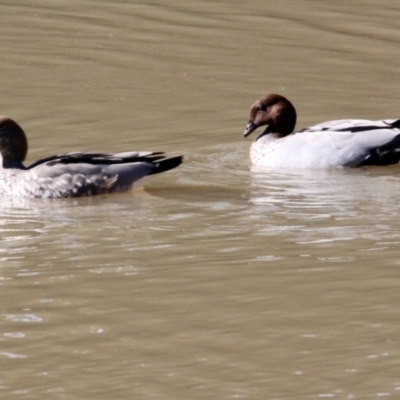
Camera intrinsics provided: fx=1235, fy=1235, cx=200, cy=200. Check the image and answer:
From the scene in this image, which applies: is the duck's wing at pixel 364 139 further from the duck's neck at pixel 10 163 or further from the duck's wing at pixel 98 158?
the duck's neck at pixel 10 163

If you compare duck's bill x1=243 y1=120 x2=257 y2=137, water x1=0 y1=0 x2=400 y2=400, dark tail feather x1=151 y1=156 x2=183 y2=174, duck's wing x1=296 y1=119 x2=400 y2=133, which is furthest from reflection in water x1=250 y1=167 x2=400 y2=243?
duck's bill x1=243 y1=120 x2=257 y2=137

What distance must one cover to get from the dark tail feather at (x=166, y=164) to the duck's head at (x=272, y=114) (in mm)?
1982

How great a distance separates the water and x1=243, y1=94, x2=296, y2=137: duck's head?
1.08 ft

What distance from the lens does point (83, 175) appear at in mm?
9688

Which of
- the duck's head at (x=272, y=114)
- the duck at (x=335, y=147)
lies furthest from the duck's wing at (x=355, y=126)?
the duck's head at (x=272, y=114)

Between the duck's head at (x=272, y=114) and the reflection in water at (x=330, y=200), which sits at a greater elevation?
the duck's head at (x=272, y=114)

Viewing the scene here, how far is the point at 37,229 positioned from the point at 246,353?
313 cm

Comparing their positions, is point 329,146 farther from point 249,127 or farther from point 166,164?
point 166,164

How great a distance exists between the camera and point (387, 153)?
1077cm

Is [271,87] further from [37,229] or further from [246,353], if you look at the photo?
[246,353]

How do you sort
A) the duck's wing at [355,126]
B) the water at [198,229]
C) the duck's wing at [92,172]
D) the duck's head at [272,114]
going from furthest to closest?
1. the duck's head at [272,114]
2. the duck's wing at [355,126]
3. the duck's wing at [92,172]
4. the water at [198,229]

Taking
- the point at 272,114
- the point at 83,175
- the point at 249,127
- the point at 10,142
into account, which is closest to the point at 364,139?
the point at 272,114

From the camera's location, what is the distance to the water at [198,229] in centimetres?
544

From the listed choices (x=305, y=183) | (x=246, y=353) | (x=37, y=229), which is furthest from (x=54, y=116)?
(x=246, y=353)
